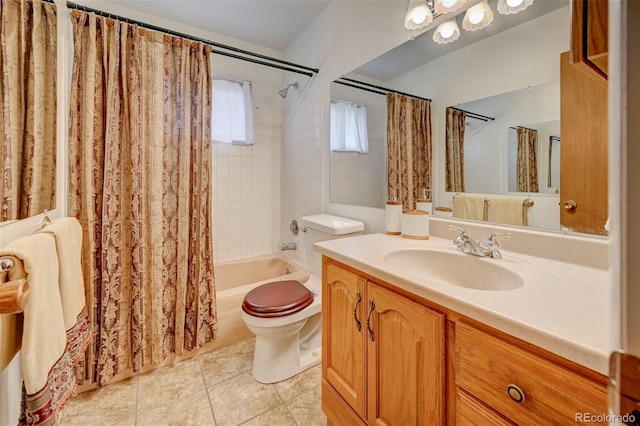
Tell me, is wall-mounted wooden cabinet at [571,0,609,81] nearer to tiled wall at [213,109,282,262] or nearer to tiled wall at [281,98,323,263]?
A: tiled wall at [281,98,323,263]

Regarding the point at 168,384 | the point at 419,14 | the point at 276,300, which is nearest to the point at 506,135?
the point at 419,14

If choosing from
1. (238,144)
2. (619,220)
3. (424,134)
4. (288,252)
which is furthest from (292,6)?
(619,220)

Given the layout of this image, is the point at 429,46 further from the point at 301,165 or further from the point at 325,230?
the point at 301,165

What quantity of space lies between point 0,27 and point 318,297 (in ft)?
6.88

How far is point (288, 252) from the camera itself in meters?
2.52

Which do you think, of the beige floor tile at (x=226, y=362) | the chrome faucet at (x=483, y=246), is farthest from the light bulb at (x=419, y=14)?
the beige floor tile at (x=226, y=362)

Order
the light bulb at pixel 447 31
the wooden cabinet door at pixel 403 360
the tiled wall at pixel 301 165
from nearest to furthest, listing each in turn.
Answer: the wooden cabinet door at pixel 403 360 → the light bulb at pixel 447 31 → the tiled wall at pixel 301 165

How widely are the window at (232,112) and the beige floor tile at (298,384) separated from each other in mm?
1910

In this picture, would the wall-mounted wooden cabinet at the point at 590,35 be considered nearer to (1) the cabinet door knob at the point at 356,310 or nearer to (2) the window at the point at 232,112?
(1) the cabinet door knob at the point at 356,310

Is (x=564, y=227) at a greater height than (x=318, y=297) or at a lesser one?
greater

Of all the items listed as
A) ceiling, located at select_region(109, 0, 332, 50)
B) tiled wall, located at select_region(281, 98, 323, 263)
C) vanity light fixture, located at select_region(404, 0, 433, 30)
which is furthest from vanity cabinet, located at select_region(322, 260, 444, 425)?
ceiling, located at select_region(109, 0, 332, 50)

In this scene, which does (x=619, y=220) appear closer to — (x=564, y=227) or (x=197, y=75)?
(x=564, y=227)

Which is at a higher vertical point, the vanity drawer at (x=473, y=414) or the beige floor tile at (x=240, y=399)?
the vanity drawer at (x=473, y=414)

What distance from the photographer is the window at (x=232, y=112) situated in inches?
90.4
